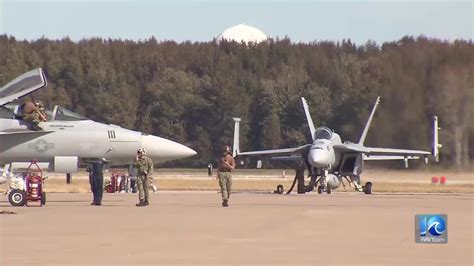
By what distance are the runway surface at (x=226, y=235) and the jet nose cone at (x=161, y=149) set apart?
487 cm

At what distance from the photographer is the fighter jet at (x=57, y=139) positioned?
24.0 m

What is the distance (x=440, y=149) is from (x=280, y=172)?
51.0ft

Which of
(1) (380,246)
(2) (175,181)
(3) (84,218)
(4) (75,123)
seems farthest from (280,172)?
(1) (380,246)

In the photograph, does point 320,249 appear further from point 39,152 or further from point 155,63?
point 155,63

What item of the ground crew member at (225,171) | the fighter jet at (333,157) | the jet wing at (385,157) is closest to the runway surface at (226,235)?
the ground crew member at (225,171)

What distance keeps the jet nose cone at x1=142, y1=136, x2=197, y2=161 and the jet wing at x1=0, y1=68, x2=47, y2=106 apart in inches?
170

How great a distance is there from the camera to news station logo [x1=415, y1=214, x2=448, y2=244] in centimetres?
1391

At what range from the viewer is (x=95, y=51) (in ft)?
213

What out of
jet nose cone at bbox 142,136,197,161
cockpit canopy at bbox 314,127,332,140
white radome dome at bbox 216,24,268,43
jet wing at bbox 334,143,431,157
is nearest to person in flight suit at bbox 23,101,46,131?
jet nose cone at bbox 142,136,197,161

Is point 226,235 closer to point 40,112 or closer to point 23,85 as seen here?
point 23,85

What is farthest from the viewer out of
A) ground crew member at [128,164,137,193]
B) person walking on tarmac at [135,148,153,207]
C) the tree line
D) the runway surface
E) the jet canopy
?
the tree line

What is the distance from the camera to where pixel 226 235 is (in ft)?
48.8

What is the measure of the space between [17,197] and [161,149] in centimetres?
663

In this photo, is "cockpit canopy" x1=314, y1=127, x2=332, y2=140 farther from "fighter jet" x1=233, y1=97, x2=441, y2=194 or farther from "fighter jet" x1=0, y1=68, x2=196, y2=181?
"fighter jet" x1=0, y1=68, x2=196, y2=181
